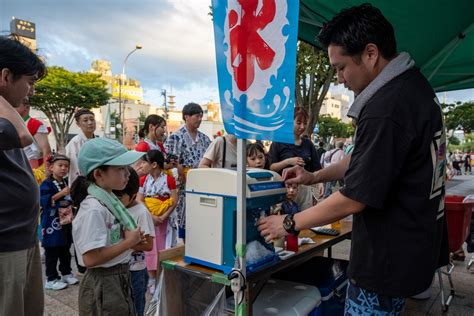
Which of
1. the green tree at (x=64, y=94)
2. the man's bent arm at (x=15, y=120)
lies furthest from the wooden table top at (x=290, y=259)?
the green tree at (x=64, y=94)

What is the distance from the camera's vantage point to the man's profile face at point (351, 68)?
128 cm

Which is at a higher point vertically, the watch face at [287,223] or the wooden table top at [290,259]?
the watch face at [287,223]

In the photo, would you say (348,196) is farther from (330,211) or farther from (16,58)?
(16,58)

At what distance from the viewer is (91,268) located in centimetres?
171

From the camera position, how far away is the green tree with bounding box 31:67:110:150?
78.2 feet

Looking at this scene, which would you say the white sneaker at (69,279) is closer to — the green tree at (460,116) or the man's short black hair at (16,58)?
the man's short black hair at (16,58)

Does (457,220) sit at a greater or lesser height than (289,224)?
lesser

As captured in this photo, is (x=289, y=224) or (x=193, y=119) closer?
(x=289, y=224)

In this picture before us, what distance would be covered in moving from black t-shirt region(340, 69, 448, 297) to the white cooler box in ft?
2.99

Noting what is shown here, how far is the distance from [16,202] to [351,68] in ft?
5.30

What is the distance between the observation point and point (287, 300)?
2.14 metres

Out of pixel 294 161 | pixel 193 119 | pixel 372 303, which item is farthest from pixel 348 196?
pixel 193 119

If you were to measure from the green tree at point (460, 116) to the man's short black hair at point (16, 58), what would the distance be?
29.9 metres

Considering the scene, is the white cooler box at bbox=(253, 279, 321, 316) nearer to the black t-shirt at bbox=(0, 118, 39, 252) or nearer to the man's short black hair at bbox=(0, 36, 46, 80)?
the black t-shirt at bbox=(0, 118, 39, 252)
